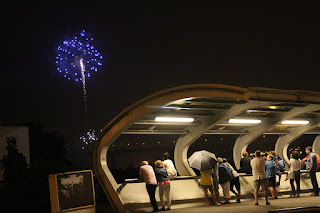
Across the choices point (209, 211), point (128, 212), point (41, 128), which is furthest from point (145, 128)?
point (41, 128)

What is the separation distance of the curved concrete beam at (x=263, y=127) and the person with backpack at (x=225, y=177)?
2.93m

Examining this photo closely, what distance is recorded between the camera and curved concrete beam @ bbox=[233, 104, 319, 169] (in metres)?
14.7

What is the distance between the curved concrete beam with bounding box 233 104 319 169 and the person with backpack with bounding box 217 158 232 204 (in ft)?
9.61

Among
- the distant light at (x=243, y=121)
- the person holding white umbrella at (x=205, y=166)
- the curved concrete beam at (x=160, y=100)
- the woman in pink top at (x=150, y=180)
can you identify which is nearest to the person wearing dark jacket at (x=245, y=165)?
the distant light at (x=243, y=121)

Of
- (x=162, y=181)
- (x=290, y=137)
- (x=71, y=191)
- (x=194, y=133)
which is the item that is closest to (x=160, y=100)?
(x=162, y=181)

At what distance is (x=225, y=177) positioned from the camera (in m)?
13.9

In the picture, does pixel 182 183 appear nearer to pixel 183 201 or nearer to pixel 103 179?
pixel 183 201

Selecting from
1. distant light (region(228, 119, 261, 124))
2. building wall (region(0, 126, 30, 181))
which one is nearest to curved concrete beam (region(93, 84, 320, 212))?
distant light (region(228, 119, 261, 124))

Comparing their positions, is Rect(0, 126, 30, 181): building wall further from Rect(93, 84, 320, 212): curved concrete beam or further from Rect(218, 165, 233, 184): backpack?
Rect(218, 165, 233, 184): backpack

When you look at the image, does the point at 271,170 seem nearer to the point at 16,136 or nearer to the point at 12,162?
the point at 12,162

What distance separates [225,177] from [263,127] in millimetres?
3333

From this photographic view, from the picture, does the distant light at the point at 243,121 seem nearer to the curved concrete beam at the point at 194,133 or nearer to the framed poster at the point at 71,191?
the curved concrete beam at the point at 194,133

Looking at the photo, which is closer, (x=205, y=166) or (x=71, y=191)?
(x=71, y=191)

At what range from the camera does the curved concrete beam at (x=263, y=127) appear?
14672mm
